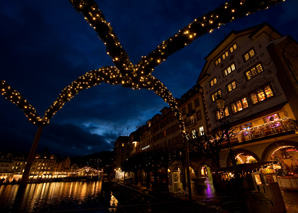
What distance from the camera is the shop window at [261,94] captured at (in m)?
15.1

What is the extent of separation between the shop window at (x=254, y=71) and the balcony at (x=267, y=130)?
5976mm

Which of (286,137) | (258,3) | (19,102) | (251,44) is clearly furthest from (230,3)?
(251,44)

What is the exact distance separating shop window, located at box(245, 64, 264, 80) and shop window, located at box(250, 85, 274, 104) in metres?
2.05

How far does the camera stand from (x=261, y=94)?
1584 centimetres

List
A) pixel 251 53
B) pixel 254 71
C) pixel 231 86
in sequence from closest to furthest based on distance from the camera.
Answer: pixel 254 71 → pixel 251 53 → pixel 231 86

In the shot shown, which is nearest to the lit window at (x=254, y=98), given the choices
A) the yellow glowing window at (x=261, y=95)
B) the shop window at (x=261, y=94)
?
the shop window at (x=261, y=94)

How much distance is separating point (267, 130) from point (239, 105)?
455 cm

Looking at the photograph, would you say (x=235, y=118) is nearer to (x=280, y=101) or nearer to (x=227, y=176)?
(x=280, y=101)

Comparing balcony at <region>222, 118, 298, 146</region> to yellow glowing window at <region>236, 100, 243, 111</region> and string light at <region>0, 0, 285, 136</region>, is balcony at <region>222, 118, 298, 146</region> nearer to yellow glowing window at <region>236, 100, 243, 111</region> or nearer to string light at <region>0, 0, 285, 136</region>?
yellow glowing window at <region>236, 100, 243, 111</region>

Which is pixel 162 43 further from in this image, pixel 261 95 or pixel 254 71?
pixel 254 71

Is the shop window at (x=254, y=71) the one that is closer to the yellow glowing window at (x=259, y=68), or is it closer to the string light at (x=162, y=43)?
the yellow glowing window at (x=259, y=68)

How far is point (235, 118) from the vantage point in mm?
18094

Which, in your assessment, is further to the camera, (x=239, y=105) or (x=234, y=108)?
(x=234, y=108)

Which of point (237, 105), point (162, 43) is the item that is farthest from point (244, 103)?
point (162, 43)
